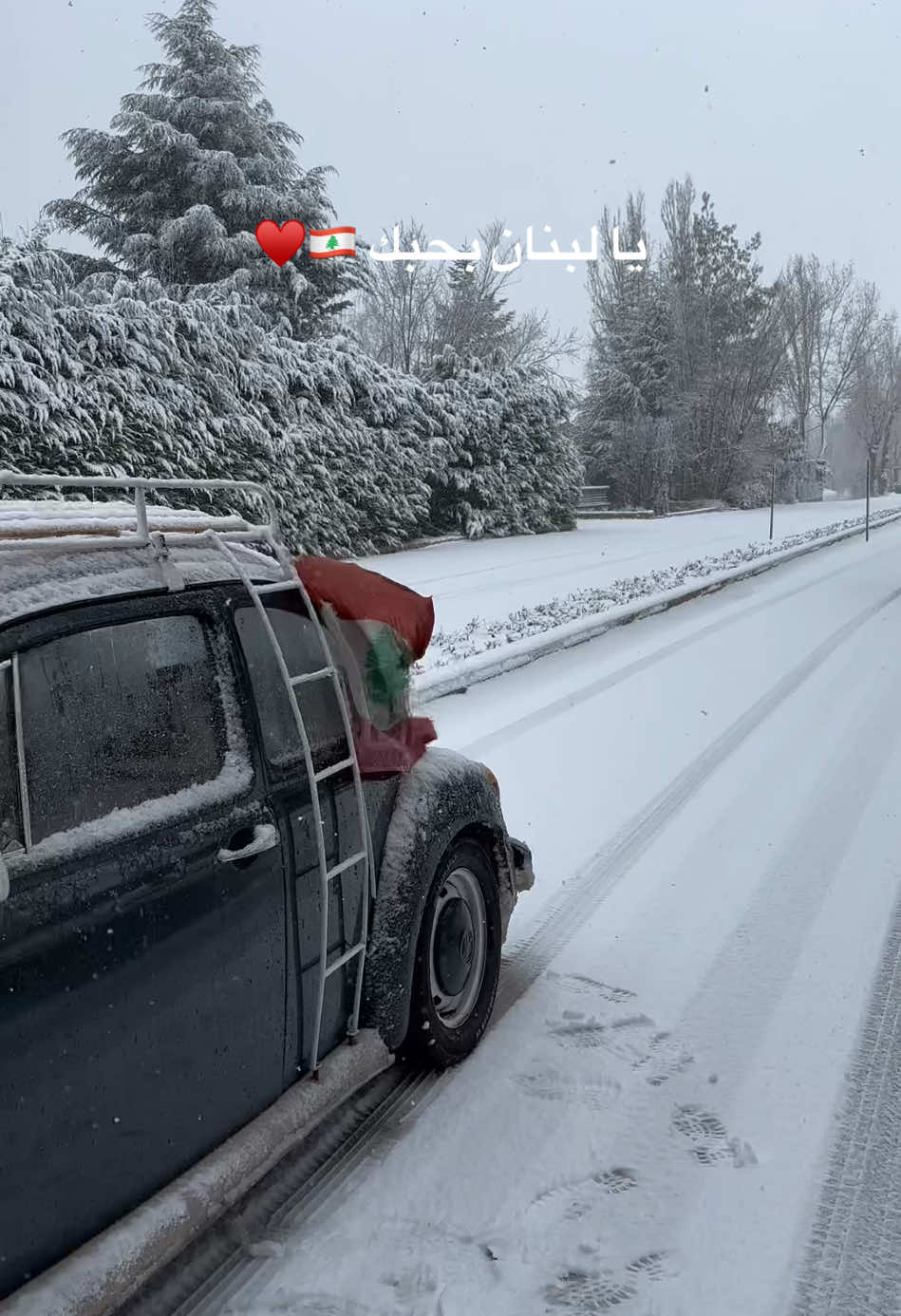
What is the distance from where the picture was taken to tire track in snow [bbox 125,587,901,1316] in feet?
8.38

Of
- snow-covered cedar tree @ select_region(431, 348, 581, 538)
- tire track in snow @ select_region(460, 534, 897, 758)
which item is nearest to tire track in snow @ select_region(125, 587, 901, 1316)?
tire track in snow @ select_region(460, 534, 897, 758)

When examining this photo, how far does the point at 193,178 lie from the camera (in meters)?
27.6

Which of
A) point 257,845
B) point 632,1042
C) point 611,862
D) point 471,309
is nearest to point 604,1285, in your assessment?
point 632,1042

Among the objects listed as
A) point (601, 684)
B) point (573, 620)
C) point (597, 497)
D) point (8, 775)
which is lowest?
point (601, 684)

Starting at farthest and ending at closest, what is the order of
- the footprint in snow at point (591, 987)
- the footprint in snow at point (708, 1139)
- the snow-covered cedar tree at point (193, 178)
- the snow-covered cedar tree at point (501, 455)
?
the snow-covered cedar tree at point (193, 178)
the snow-covered cedar tree at point (501, 455)
the footprint in snow at point (591, 987)
the footprint in snow at point (708, 1139)

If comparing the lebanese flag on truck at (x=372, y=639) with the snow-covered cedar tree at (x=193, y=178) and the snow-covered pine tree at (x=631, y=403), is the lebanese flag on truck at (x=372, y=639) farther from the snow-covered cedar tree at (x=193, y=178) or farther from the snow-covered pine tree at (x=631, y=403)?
the snow-covered pine tree at (x=631, y=403)

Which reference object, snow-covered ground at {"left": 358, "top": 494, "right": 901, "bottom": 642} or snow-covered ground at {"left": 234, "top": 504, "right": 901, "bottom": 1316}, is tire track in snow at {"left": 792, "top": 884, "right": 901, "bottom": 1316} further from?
snow-covered ground at {"left": 358, "top": 494, "right": 901, "bottom": 642}

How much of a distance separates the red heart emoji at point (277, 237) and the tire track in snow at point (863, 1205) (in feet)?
92.0

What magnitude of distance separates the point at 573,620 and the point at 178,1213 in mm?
11380

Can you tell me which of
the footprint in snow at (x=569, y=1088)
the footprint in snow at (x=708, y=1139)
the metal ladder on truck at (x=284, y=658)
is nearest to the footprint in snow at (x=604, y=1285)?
the footprint in snow at (x=708, y=1139)

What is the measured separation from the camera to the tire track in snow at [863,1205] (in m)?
2.58

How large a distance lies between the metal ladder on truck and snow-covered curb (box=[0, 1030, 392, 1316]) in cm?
10

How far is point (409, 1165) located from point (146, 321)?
15.3 m

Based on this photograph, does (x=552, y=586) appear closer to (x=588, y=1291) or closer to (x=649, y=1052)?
(x=649, y=1052)
